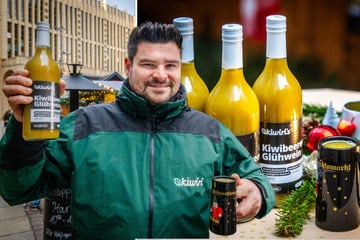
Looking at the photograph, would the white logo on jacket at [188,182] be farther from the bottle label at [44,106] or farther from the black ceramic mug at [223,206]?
the bottle label at [44,106]

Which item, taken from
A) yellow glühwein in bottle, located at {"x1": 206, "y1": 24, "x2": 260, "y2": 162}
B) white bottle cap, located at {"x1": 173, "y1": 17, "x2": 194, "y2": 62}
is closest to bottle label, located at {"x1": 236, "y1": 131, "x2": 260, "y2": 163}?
yellow glühwein in bottle, located at {"x1": 206, "y1": 24, "x2": 260, "y2": 162}

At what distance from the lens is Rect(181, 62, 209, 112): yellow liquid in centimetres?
130

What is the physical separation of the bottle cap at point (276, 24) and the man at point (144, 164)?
189 mm

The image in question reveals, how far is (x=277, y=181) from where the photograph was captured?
127cm

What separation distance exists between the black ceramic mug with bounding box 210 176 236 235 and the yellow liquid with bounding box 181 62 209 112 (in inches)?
11.9

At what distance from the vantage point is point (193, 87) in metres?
1.30

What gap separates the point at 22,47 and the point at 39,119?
0.55 ft

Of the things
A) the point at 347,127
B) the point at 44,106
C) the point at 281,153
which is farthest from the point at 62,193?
the point at 347,127

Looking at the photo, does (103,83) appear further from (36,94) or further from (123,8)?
(36,94)

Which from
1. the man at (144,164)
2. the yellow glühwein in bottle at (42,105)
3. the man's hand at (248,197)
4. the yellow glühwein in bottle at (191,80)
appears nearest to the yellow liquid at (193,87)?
the yellow glühwein in bottle at (191,80)

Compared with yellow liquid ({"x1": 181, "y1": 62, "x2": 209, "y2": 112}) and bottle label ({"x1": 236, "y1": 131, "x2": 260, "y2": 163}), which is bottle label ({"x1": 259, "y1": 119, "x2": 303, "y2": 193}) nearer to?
bottle label ({"x1": 236, "y1": 131, "x2": 260, "y2": 163})

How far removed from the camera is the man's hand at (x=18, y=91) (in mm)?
1005

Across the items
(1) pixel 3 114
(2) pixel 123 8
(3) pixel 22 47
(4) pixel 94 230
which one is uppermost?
(2) pixel 123 8

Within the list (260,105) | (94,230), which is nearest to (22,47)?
(94,230)
